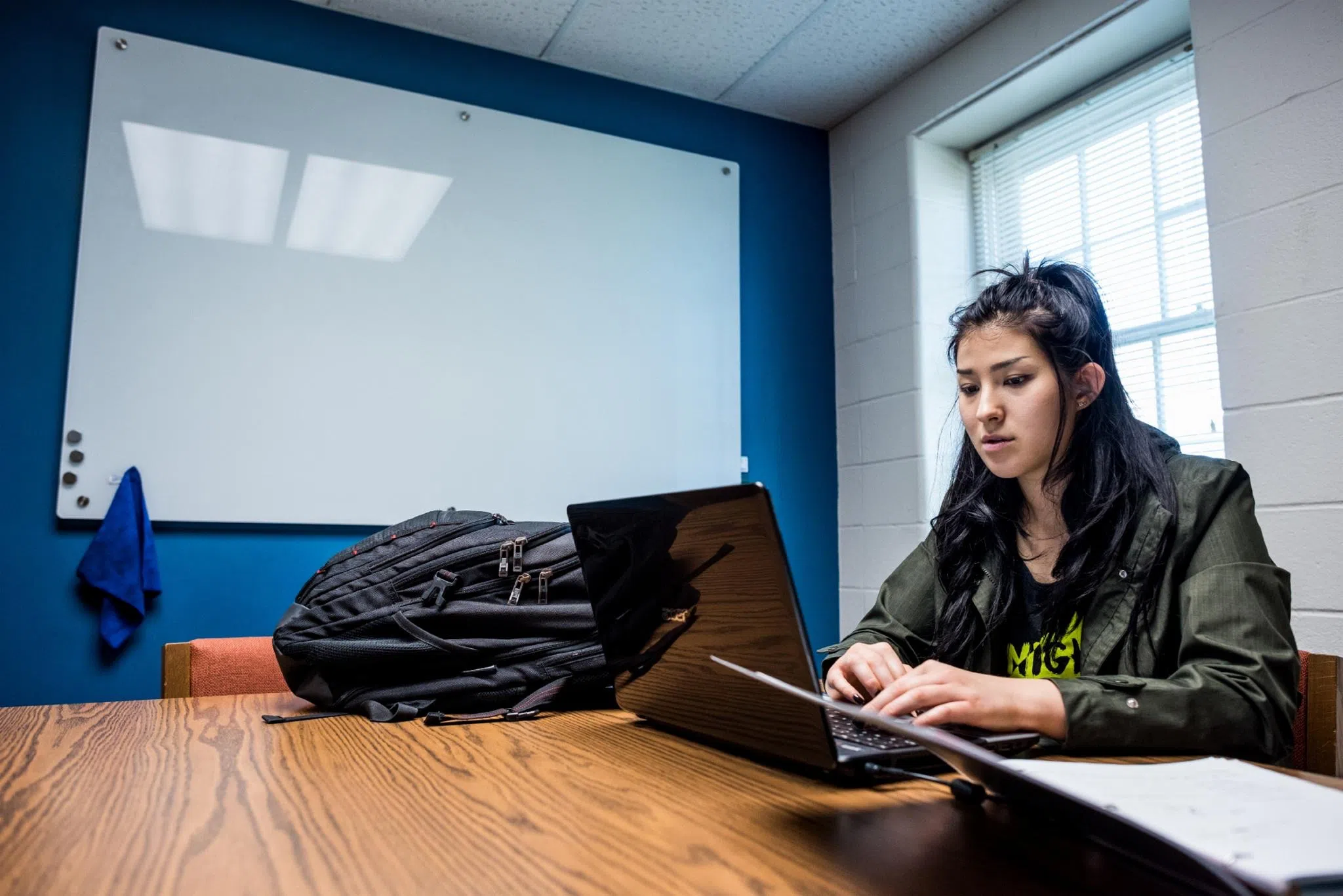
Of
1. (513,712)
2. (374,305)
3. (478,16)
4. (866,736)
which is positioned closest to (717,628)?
(866,736)

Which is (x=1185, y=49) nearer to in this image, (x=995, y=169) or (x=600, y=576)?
(x=995, y=169)

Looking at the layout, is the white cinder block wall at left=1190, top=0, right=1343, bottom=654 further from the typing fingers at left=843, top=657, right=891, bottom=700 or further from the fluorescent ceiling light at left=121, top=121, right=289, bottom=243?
the fluorescent ceiling light at left=121, top=121, right=289, bottom=243

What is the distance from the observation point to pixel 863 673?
989mm

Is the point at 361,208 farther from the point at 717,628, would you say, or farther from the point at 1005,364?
the point at 717,628

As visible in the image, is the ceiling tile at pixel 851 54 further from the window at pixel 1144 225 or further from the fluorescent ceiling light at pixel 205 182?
the fluorescent ceiling light at pixel 205 182

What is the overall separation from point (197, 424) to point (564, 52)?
159cm

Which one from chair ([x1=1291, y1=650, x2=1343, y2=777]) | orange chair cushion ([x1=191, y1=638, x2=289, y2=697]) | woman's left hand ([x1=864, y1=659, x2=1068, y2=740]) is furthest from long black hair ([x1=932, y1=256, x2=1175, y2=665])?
orange chair cushion ([x1=191, y1=638, x2=289, y2=697])

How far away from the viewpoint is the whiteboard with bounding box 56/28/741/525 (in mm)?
2369

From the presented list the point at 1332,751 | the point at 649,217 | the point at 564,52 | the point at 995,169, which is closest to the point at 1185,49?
the point at 995,169

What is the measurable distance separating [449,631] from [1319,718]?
1.06 m

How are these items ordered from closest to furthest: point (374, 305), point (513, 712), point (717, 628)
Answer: point (717, 628), point (513, 712), point (374, 305)

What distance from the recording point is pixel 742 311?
3244 mm

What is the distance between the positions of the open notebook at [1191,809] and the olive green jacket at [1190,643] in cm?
18

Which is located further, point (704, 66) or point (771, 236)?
point (771, 236)
